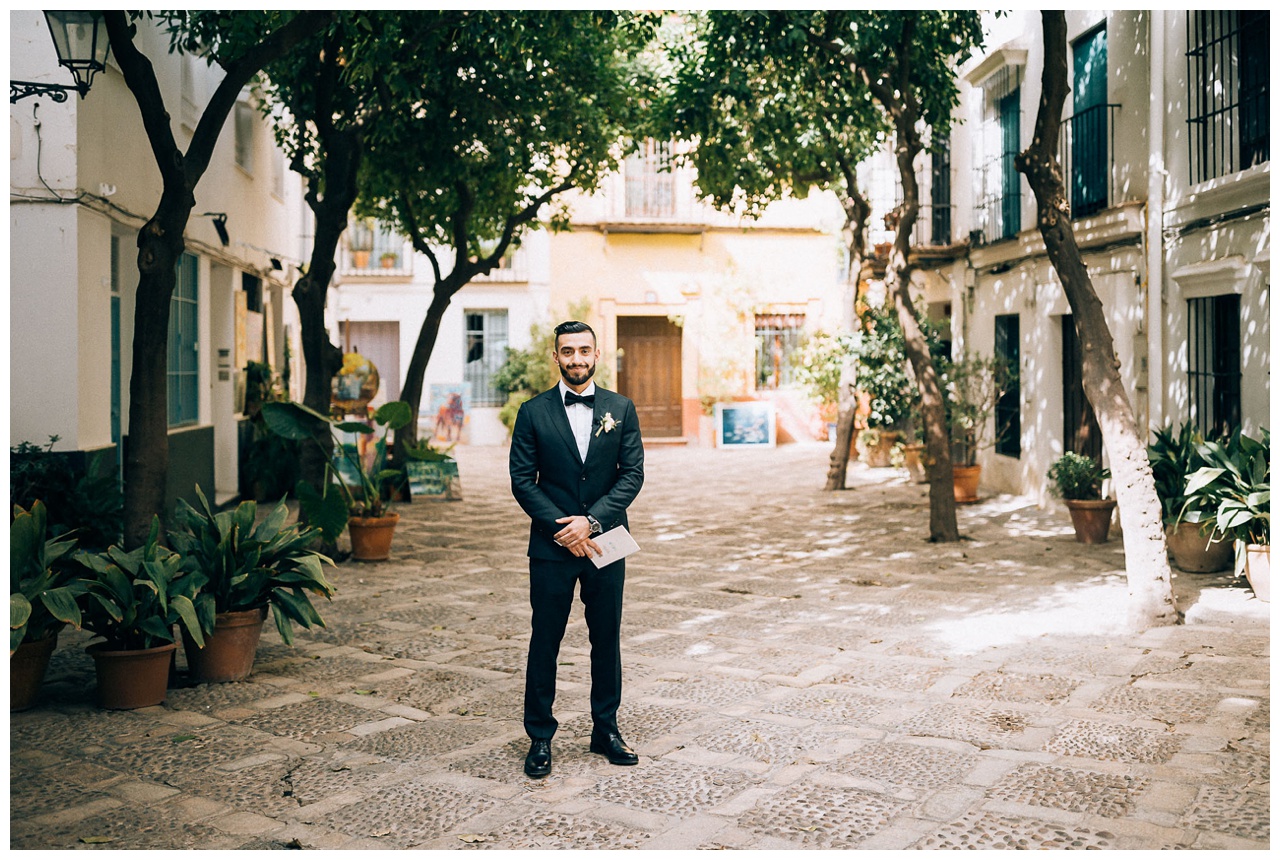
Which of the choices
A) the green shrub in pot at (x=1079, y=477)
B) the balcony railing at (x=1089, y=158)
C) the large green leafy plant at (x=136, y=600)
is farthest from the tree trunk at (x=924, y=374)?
the large green leafy plant at (x=136, y=600)

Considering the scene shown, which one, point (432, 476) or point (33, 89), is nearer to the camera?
point (33, 89)

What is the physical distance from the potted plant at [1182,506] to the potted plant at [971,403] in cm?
493

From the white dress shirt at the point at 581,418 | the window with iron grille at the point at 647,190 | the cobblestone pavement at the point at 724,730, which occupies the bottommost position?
the cobblestone pavement at the point at 724,730

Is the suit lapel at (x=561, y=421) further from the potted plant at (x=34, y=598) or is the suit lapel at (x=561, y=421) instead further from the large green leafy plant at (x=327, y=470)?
the large green leafy plant at (x=327, y=470)

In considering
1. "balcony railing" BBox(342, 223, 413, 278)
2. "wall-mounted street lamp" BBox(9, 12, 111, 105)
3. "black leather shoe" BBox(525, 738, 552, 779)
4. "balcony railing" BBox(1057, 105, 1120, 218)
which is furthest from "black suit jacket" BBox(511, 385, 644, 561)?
"balcony railing" BBox(342, 223, 413, 278)

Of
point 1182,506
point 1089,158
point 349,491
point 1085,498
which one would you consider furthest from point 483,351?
point 1182,506

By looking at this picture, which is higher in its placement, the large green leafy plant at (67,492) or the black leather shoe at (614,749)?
the large green leafy plant at (67,492)

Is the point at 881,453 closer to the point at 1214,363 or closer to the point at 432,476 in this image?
the point at 432,476

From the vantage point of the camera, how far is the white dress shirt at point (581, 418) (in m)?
4.87

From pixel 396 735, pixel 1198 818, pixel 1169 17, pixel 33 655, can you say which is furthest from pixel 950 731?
pixel 1169 17

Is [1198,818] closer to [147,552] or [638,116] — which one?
[147,552]

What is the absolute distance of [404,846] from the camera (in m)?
4.01

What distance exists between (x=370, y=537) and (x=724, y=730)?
5.76 meters

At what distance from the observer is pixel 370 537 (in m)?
10.4
